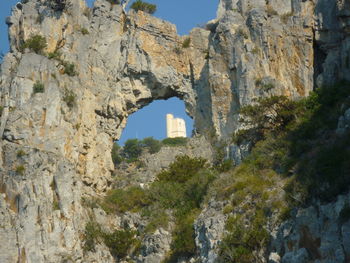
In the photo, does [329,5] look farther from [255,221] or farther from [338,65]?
[255,221]

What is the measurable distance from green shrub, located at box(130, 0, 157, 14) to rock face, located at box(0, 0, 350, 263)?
2.94 feet

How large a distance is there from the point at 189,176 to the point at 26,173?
9.07m

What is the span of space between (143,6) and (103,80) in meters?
6.43

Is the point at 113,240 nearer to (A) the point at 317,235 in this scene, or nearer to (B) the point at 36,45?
(B) the point at 36,45

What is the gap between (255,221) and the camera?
1075 inches

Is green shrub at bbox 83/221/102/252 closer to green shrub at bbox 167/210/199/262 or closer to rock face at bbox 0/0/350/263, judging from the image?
rock face at bbox 0/0/350/263

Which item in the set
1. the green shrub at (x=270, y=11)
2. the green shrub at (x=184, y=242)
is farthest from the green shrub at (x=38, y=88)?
the green shrub at (x=270, y=11)

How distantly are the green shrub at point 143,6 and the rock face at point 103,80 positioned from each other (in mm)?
897

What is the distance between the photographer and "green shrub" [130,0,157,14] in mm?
44272

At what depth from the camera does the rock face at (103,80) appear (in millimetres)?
33344

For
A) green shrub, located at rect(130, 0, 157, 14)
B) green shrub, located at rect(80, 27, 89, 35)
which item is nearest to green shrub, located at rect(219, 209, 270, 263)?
green shrub, located at rect(80, 27, 89, 35)

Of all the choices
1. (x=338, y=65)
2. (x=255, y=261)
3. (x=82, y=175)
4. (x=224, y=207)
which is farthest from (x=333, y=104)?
(x=82, y=175)

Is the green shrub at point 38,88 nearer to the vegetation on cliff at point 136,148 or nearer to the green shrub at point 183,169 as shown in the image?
the green shrub at point 183,169

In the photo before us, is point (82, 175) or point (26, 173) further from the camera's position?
point (82, 175)
